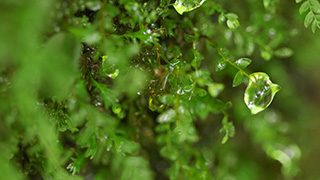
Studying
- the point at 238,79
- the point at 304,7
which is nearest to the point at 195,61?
the point at 238,79

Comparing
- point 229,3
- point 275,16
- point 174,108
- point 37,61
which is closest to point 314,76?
point 275,16

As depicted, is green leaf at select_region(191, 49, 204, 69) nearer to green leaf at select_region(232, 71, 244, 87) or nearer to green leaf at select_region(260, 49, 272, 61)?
green leaf at select_region(232, 71, 244, 87)

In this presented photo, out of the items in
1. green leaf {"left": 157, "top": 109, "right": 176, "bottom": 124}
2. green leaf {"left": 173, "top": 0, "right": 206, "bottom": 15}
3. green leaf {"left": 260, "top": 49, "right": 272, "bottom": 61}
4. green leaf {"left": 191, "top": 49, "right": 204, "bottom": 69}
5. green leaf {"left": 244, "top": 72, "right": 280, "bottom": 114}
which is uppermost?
green leaf {"left": 173, "top": 0, "right": 206, "bottom": 15}

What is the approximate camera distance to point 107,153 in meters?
0.64

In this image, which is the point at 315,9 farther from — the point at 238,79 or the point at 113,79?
the point at 113,79

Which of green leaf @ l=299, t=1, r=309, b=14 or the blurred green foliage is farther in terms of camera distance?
green leaf @ l=299, t=1, r=309, b=14

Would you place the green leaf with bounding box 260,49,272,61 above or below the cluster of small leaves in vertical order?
below

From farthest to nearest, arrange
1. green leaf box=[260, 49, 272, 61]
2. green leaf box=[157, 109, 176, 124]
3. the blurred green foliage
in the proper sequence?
green leaf box=[260, 49, 272, 61] → green leaf box=[157, 109, 176, 124] → the blurred green foliage

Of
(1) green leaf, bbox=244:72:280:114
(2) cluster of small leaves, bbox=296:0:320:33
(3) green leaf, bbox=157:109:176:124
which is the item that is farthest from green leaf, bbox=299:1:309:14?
(3) green leaf, bbox=157:109:176:124

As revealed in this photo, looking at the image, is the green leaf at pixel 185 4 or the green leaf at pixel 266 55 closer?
the green leaf at pixel 185 4

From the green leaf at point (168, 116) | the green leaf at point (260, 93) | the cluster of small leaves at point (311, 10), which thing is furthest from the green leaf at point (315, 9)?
the green leaf at point (168, 116)

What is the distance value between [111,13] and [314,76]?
32.8 inches

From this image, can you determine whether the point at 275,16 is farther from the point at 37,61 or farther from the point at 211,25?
the point at 37,61

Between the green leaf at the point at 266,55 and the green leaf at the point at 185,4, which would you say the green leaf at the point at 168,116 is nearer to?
the green leaf at the point at 185,4
